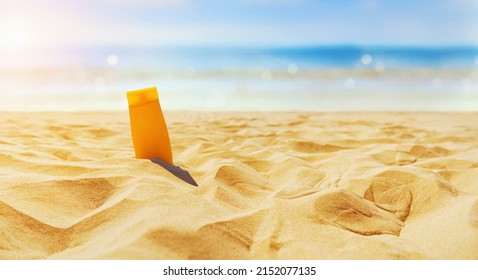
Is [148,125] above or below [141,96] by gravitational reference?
below

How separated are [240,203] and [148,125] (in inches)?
26.8

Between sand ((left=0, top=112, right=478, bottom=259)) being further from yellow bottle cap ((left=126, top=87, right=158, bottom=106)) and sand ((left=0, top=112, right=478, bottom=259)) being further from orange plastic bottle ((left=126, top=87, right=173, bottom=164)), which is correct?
yellow bottle cap ((left=126, top=87, right=158, bottom=106))

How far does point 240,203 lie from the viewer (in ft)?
5.99

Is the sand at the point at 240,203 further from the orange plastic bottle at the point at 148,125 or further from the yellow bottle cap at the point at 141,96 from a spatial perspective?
the yellow bottle cap at the point at 141,96

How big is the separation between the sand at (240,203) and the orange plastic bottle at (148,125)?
109 mm

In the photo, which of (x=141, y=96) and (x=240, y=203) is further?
(x=141, y=96)

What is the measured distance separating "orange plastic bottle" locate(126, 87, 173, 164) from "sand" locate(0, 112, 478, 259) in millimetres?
109

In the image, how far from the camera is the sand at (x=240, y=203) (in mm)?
1406

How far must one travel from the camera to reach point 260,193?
2018 millimetres

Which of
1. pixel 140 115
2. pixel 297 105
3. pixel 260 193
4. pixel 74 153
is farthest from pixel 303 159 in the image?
pixel 297 105

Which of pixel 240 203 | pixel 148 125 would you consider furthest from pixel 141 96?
pixel 240 203

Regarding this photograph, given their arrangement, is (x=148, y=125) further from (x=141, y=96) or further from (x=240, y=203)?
(x=240, y=203)

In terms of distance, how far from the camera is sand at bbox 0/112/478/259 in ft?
4.61
